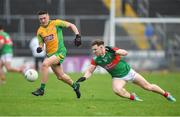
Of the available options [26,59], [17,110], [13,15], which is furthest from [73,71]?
[17,110]

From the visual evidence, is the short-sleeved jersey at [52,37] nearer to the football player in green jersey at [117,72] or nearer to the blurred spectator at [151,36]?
the football player in green jersey at [117,72]

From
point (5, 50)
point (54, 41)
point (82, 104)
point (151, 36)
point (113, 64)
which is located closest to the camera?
point (82, 104)

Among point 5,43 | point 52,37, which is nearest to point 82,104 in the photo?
point 52,37

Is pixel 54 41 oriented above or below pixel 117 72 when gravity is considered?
above

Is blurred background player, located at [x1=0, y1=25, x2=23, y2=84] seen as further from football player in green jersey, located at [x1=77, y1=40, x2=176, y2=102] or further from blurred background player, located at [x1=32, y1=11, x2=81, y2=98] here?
football player in green jersey, located at [x1=77, y1=40, x2=176, y2=102]

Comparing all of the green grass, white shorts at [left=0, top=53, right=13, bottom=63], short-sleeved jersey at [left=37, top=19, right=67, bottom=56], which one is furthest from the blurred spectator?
short-sleeved jersey at [left=37, top=19, right=67, bottom=56]

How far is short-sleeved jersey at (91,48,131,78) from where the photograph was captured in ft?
50.2

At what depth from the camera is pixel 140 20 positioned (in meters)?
34.5

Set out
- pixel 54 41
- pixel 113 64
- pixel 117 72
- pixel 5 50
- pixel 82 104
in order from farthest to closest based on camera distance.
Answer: pixel 5 50, pixel 54 41, pixel 117 72, pixel 113 64, pixel 82 104

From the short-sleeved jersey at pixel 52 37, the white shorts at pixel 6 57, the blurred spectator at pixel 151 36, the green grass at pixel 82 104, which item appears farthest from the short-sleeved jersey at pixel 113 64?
the blurred spectator at pixel 151 36

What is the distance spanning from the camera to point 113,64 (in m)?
15.4

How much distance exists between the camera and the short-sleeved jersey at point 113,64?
15312mm

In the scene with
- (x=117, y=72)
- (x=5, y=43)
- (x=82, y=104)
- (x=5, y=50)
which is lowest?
(x=5, y=50)

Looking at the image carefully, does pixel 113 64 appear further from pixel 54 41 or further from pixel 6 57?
pixel 6 57
